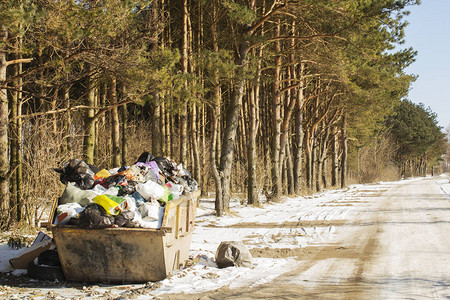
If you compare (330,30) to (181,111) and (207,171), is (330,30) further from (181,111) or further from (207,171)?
(207,171)

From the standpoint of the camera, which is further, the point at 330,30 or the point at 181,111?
the point at 330,30

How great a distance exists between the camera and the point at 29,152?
11820 mm

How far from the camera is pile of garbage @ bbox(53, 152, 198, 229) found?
22.5 ft

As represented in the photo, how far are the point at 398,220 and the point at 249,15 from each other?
7704mm

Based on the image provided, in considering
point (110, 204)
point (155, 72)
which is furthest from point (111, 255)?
point (155, 72)

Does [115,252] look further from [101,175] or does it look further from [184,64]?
[184,64]

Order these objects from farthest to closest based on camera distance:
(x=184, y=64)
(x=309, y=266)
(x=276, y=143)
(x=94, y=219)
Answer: (x=276, y=143)
(x=184, y=64)
(x=309, y=266)
(x=94, y=219)

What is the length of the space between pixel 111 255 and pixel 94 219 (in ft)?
2.09

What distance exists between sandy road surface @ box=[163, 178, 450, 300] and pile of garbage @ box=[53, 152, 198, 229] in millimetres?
1314

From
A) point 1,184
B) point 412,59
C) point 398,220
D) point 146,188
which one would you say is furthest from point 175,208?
point 412,59

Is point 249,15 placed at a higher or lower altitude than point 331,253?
higher

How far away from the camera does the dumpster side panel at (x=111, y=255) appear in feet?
22.5

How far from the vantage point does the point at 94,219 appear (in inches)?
265

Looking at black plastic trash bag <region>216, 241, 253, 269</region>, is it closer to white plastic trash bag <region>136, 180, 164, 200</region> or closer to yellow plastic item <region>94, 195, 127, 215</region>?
white plastic trash bag <region>136, 180, 164, 200</region>
